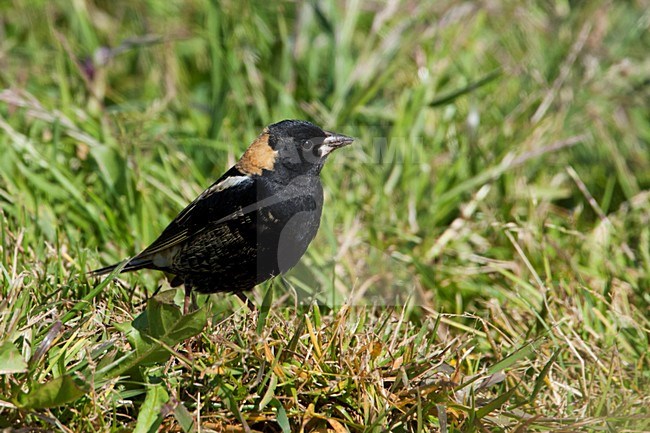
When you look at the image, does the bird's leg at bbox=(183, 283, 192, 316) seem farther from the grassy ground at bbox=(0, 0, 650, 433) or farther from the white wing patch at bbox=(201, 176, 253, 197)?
the white wing patch at bbox=(201, 176, 253, 197)

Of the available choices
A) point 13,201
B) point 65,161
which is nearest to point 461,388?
point 13,201

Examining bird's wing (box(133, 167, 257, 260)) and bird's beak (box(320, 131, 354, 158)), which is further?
bird's beak (box(320, 131, 354, 158))

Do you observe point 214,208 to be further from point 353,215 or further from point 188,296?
point 353,215

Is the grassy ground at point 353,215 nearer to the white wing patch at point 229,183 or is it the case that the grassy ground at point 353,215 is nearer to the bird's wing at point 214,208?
the bird's wing at point 214,208

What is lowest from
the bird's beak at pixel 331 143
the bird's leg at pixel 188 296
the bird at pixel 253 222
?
the bird's leg at pixel 188 296

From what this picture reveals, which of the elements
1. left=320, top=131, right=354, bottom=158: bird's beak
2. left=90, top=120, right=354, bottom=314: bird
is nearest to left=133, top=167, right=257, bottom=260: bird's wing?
left=90, top=120, right=354, bottom=314: bird

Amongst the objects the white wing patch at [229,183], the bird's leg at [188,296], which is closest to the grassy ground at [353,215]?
the bird's leg at [188,296]

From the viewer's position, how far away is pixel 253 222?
2.74m

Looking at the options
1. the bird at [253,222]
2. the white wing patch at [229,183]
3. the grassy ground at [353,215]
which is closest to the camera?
the grassy ground at [353,215]

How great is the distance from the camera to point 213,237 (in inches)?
111

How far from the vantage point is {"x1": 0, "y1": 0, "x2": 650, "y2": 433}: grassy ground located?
2.35 m

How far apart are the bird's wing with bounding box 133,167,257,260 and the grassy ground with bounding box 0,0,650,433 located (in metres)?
0.22

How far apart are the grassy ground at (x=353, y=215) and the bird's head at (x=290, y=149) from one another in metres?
0.40

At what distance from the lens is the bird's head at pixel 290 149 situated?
2896 millimetres
